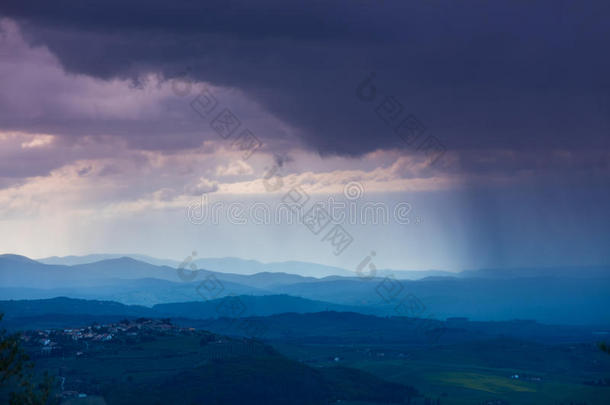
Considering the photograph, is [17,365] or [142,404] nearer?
[17,365]

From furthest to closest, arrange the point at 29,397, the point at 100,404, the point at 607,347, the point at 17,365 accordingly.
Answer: the point at 100,404, the point at 607,347, the point at 29,397, the point at 17,365

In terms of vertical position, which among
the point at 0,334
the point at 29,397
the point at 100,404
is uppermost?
the point at 0,334

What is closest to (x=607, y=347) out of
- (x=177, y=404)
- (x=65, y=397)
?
(x=177, y=404)

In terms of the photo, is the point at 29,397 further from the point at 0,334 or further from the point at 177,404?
the point at 177,404

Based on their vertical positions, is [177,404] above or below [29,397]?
below

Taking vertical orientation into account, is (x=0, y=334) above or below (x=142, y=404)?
above

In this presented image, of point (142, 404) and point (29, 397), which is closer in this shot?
point (29, 397)

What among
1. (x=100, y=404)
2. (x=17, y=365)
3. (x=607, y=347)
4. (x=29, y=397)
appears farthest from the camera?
(x=100, y=404)

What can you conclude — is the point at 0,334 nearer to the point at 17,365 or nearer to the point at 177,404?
the point at 17,365

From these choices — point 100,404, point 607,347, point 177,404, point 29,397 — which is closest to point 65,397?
point 100,404
